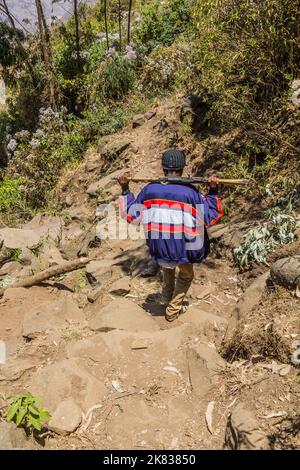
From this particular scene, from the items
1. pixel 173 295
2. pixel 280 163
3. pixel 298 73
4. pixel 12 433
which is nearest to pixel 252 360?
pixel 173 295

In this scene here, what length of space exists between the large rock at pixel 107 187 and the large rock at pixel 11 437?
19.9 feet

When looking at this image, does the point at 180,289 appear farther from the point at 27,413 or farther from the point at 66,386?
the point at 27,413

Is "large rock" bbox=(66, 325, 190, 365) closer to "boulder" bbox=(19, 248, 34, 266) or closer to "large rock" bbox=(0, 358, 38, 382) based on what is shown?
"large rock" bbox=(0, 358, 38, 382)

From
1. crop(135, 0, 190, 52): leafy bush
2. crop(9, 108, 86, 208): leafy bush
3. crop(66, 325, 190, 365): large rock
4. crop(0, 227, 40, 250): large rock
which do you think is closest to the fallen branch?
crop(0, 227, 40, 250): large rock

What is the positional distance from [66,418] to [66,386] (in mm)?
333

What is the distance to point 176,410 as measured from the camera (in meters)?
3.38

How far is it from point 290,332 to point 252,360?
359mm

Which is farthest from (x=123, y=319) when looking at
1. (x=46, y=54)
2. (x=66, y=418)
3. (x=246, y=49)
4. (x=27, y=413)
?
(x=46, y=54)

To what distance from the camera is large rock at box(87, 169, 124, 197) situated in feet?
29.2

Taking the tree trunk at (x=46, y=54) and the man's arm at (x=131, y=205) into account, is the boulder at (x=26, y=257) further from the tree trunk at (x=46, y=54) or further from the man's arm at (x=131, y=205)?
the tree trunk at (x=46, y=54)

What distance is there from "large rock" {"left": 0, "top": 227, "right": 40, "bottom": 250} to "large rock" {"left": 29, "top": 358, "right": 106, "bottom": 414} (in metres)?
4.31

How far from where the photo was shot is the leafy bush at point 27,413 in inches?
121
